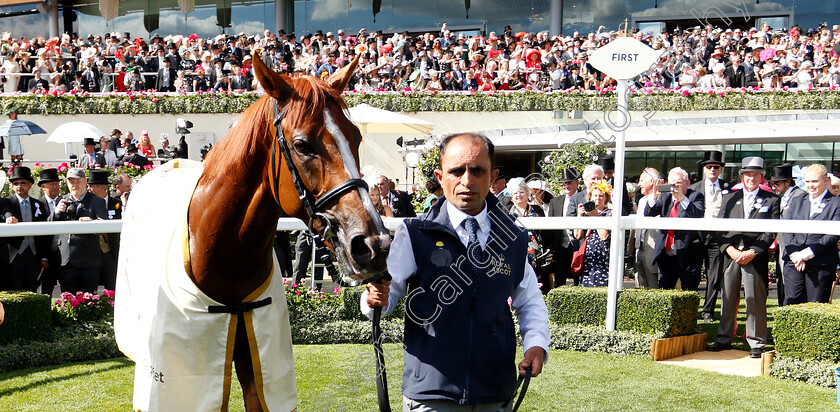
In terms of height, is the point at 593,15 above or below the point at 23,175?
above

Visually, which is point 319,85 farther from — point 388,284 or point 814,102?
point 814,102

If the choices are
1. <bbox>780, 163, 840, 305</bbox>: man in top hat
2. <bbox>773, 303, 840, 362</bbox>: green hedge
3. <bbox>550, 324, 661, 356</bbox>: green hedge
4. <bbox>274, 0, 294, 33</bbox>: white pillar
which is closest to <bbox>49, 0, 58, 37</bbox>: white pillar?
<bbox>274, 0, 294, 33</bbox>: white pillar

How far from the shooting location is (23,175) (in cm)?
714

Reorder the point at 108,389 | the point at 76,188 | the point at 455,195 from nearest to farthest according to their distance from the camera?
the point at 455,195
the point at 108,389
the point at 76,188

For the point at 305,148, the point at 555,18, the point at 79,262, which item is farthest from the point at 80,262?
the point at 555,18

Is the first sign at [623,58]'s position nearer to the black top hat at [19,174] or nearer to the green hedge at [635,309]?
the green hedge at [635,309]

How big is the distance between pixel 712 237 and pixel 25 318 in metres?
5.63

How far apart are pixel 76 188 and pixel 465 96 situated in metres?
12.9

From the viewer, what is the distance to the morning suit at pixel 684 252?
641cm

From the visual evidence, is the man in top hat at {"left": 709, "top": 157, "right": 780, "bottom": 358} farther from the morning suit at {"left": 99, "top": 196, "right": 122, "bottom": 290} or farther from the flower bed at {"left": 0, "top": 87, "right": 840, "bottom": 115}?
the flower bed at {"left": 0, "top": 87, "right": 840, "bottom": 115}

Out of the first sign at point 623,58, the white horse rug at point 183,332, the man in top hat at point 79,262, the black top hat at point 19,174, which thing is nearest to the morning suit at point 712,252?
the first sign at point 623,58

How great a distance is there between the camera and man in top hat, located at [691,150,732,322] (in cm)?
654

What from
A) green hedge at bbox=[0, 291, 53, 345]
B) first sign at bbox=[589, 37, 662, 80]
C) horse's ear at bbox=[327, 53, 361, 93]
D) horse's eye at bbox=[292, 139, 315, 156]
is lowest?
green hedge at bbox=[0, 291, 53, 345]

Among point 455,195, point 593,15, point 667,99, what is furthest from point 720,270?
point 593,15
